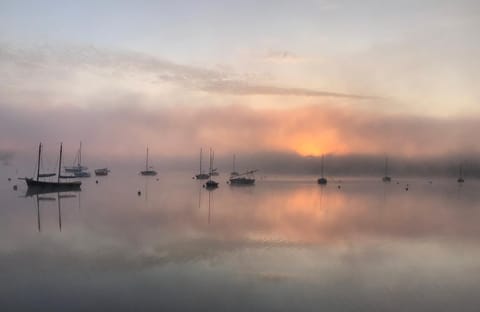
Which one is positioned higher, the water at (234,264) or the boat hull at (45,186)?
the boat hull at (45,186)

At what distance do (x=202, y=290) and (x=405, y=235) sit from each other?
58.4ft

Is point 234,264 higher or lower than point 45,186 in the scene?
lower

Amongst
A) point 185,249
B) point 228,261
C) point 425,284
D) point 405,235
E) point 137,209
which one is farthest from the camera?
point 137,209

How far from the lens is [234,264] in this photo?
1822cm

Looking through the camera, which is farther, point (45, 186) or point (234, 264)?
point (45, 186)

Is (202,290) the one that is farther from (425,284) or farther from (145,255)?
(425,284)

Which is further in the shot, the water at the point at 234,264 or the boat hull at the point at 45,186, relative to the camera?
the boat hull at the point at 45,186

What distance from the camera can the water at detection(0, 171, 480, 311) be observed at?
13.5 m

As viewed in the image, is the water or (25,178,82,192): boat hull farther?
(25,178,82,192): boat hull

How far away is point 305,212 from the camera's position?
40750 millimetres

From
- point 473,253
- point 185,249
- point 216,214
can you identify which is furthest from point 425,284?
point 216,214

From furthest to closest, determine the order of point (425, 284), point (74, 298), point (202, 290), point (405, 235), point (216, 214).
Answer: point (216, 214)
point (405, 235)
point (425, 284)
point (202, 290)
point (74, 298)

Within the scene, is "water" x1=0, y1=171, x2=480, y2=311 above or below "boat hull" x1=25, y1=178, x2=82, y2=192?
below

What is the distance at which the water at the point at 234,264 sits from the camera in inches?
533
